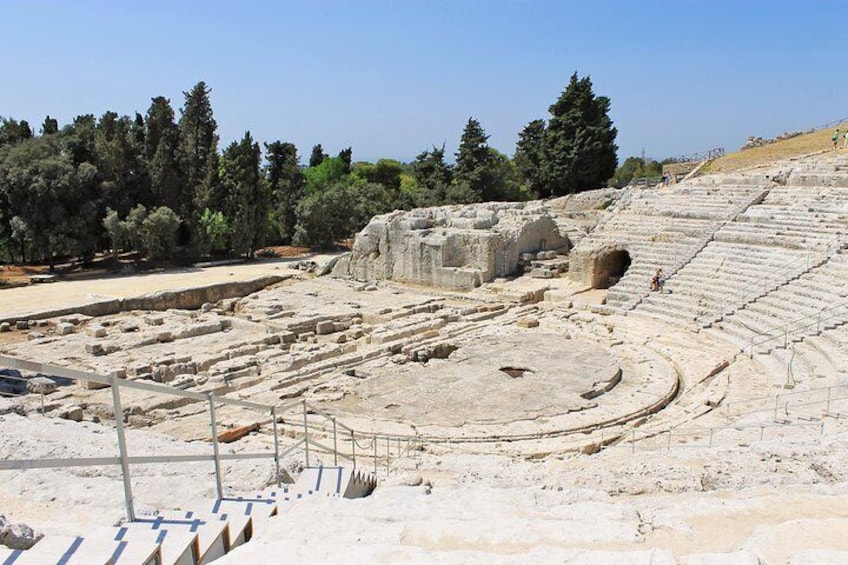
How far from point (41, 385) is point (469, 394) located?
8275mm

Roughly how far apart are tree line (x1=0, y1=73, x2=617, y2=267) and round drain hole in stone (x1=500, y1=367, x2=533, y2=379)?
74.9ft

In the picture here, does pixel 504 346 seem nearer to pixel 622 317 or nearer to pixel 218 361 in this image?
pixel 622 317

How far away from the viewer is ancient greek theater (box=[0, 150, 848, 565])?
4.52m

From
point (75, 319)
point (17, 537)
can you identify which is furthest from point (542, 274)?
point (17, 537)

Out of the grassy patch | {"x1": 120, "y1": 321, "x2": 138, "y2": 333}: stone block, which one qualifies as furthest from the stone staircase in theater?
the grassy patch

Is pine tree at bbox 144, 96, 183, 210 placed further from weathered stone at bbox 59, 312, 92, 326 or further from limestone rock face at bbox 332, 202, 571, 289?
weathered stone at bbox 59, 312, 92, 326

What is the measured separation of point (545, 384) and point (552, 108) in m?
30.1

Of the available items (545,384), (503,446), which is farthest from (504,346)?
(503,446)

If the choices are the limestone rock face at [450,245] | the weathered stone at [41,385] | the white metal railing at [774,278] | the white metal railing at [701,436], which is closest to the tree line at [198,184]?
the limestone rock face at [450,245]

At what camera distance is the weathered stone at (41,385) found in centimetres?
1270

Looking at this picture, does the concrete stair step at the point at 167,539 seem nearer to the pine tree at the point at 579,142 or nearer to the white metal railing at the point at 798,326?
the white metal railing at the point at 798,326

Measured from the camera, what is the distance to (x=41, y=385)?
12.3 m

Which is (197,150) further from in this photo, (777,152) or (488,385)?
(777,152)

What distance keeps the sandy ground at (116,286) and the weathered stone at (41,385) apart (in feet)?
30.1
